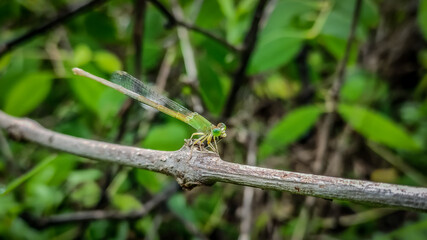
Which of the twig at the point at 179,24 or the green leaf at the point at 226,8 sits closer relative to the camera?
the twig at the point at 179,24

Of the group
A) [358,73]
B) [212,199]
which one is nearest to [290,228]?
[212,199]

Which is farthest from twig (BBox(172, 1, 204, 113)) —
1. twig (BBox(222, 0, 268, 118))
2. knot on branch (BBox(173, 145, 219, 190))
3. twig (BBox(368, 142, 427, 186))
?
twig (BBox(368, 142, 427, 186))

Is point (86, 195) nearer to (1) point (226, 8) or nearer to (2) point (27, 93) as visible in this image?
(2) point (27, 93)

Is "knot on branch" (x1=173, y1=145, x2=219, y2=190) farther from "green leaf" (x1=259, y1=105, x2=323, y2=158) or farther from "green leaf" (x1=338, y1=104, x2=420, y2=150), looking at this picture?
"green leaf" (x1=338, y1=104, x2=420, y2=150)

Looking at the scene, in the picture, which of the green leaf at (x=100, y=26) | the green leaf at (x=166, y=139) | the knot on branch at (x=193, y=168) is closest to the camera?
the knot on branch at (x=193, y=168)

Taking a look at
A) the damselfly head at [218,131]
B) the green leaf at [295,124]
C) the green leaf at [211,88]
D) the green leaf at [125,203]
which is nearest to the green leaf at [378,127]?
the green leaf at [295,124]

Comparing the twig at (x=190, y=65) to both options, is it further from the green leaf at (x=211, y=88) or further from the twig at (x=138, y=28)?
the twig at (x=138, y=28)

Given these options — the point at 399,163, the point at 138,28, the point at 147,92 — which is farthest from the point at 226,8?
the point at 399,163
